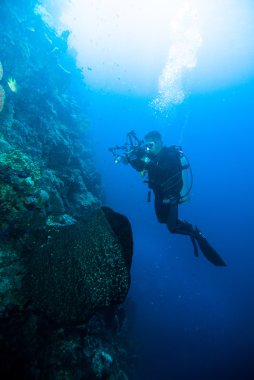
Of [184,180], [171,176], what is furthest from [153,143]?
[184,180]

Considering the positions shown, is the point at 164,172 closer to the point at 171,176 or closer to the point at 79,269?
the point at 171,176

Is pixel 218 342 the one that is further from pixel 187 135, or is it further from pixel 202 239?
pixel 187 135

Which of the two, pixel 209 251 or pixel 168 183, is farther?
pixel 209 251

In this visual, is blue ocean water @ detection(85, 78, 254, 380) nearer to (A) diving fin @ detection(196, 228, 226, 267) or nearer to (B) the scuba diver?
(B) the scuba diver

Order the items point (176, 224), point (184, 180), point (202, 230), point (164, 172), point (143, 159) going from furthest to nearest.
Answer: point (202, 230), point (176, 224), point (184, 180), point (164, 172), point (143, 159)

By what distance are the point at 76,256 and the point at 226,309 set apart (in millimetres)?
44789

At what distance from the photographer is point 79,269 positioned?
2982mm

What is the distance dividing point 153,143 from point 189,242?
4253 cm

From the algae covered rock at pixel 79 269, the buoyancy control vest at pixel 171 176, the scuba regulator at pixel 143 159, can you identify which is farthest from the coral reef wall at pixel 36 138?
the buoyancy control vest at pixel 171 176

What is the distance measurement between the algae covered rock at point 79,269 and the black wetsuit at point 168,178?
135 inches

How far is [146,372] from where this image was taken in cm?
1683

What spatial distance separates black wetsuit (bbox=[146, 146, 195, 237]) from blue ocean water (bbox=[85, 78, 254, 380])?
11540 millimetres

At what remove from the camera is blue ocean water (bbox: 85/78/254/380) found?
2256 cm

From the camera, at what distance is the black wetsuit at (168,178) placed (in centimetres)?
643
